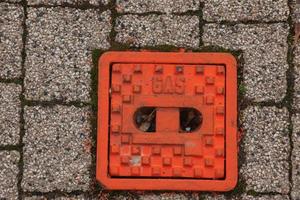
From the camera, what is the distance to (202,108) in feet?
8.89


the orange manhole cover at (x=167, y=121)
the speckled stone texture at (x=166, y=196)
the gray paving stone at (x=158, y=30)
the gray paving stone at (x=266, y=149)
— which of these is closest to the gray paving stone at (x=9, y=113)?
the orange manhole cover at (x=167, y=121)

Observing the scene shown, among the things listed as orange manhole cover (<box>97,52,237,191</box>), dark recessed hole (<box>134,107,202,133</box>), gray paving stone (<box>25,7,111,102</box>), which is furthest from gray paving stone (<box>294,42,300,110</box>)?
gray paving stone (<box>25,7,111,102</box>)

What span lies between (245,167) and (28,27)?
136 cm

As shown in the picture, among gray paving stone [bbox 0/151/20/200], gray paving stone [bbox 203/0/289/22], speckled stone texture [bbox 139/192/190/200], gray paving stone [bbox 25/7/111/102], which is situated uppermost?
gray paving stone [bbox 203/0/289/22]

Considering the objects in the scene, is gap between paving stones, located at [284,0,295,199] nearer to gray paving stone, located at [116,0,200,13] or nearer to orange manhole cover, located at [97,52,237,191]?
orange manhole cover, located at [97,52,237,191]

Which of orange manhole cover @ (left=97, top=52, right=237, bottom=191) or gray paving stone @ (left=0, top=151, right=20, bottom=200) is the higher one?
orange manhole cover @ (left=97, top=52, right=237, bottom=191)

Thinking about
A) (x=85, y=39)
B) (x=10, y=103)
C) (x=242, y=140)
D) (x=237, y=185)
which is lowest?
(x=237, y=185)

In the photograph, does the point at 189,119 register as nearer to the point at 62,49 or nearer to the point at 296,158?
the point at 296,158

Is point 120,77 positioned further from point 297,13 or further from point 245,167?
point 297,13

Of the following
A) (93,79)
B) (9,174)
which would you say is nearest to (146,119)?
(93,79)

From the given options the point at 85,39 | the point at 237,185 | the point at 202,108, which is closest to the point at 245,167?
the point at 237,185

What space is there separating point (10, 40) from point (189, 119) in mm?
1035

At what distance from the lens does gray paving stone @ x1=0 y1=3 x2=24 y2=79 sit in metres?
2.80

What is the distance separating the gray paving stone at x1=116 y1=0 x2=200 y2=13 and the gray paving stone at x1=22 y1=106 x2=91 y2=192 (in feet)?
1.96
